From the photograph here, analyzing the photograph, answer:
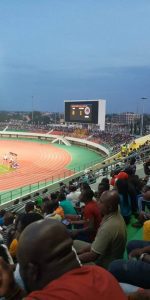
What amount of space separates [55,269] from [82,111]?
4896 centimetres

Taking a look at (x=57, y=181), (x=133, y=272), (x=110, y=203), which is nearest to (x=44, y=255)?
(x=133, y=272)

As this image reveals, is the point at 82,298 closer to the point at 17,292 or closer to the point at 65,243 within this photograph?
the point at 65,243

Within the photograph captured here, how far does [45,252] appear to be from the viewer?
140cm

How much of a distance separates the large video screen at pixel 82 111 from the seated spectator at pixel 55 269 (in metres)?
47.3

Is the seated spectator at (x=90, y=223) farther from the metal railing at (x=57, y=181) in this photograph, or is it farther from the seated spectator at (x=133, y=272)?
the metal railing at (x=57, y=181)

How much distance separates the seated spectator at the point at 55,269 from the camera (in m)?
1.33

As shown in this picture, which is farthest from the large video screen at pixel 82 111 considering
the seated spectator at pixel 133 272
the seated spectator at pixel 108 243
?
the seated spectator at pixel 133 272

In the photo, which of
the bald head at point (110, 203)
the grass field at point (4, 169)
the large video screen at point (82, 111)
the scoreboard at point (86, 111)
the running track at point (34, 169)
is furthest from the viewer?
the large video screen at point (82, 111)

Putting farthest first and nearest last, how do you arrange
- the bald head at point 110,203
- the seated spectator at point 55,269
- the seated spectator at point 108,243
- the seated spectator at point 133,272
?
the bald head at point 110,203
the seated spectator at point 108,243
the seated spectator at point 133,272
the seated spectator at point 55,269

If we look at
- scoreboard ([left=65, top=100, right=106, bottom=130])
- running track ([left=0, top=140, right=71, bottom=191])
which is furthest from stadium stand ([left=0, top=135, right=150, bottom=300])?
scoreboard ([left=65, top=100, right=106, bottom=130])

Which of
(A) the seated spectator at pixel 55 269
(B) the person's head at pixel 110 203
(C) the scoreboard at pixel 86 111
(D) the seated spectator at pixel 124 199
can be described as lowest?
(D) the seated spectator at pixel 124 199

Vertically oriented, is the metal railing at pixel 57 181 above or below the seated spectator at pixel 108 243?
below

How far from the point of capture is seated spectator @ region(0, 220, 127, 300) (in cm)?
133

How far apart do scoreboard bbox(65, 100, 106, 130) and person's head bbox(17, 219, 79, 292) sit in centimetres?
4718
